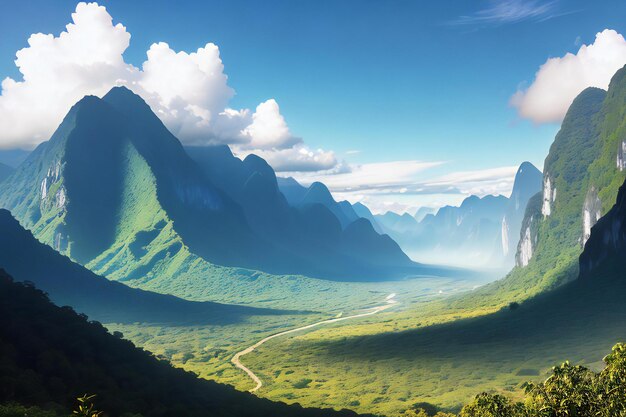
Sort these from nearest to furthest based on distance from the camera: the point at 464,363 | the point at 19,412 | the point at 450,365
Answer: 1. the point at 19,412
2. the point at 450,365
3. the point at 464,363

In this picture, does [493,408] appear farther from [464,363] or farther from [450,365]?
[464,363]

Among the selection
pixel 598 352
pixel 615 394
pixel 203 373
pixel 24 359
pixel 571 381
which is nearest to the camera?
pixel 615 394

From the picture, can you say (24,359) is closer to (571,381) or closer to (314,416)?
(314,416)

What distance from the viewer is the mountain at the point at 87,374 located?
83812 mm

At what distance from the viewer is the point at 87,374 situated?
9631 centimetres

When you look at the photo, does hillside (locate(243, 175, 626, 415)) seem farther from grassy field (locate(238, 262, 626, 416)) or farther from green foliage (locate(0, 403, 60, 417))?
green foliage (locate(0, 403, 60, 417))

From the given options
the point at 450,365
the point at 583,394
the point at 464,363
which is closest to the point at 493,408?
the point at 583,394

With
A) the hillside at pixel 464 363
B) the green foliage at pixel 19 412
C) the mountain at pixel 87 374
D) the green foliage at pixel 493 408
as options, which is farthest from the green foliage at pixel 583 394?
the hillside at pixel 464 363

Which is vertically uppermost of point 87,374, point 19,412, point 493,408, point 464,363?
point 19,412

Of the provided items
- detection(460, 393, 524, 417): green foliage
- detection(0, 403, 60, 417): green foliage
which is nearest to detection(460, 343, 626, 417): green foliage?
detection(460, 393, 524, 417): green foliage

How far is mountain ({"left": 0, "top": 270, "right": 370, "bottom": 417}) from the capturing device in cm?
8381

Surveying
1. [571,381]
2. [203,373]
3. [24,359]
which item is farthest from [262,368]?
[571,381]

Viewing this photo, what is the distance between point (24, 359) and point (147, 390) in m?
24.0

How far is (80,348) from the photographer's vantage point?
10800cm
